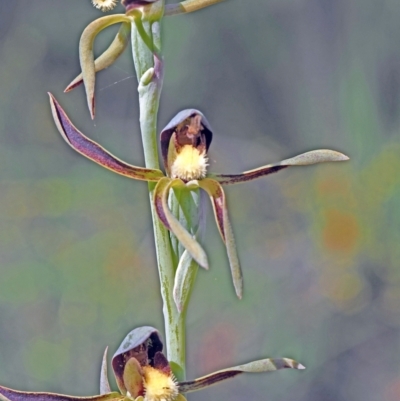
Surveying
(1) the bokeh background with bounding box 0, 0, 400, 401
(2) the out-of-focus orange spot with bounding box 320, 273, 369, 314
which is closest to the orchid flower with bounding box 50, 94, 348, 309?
(1) the bokeh background with bounding box 0, 0, 400, 401

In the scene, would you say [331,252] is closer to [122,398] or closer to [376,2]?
[376,2]

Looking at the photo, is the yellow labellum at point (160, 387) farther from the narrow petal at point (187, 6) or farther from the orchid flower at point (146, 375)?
the narrow petal at point (187, 6)

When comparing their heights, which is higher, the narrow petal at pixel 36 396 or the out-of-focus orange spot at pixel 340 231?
the out-of-focus orange spot at pixel 340 231

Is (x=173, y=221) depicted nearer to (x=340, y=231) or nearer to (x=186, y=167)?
(x=186, y=167)

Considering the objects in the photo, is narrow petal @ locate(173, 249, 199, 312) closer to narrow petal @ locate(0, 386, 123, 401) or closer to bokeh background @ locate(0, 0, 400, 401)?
narrow petal @ locate(0, 386, 123, 401)

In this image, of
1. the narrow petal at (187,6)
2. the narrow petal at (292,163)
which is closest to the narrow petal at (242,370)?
the narrow petal at (292,163)

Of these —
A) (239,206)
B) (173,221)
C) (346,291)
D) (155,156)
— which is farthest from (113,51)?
(346,291)
